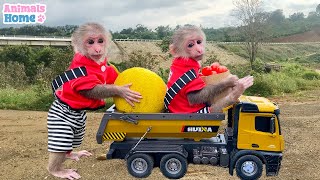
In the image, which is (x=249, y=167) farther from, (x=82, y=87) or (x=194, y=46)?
(x=82, y=87)

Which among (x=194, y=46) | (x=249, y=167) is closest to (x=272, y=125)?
(x=249, y=167)

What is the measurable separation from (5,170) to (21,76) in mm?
13171

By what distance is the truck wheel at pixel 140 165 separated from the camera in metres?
4.10

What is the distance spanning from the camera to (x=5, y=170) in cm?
656

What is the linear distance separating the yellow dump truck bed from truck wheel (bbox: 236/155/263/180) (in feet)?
1.36

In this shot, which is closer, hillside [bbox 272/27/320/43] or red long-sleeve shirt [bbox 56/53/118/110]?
red long-sleeve shirt [bbox 56/53/118/110]

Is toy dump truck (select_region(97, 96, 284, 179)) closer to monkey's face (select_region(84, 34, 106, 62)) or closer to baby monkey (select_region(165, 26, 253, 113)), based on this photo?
baby monkey (select_region(165, 26, 253, 113))

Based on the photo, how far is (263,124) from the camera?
4410 millimetres

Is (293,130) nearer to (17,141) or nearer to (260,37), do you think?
(17,141)

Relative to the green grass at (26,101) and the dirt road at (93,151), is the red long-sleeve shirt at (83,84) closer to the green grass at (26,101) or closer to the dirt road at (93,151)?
the dirt road at (93,151)

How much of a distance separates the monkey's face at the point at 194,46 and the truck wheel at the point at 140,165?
108 cm

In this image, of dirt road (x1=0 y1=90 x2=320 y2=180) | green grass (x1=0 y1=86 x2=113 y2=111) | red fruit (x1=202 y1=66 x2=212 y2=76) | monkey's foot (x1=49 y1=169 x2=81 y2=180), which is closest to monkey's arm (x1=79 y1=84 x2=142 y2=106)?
red fruit (x1=202 y1=66 x2=212 y2=76)

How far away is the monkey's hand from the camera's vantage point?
12.5ft

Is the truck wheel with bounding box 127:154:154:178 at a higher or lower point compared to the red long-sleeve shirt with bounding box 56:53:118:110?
lower
